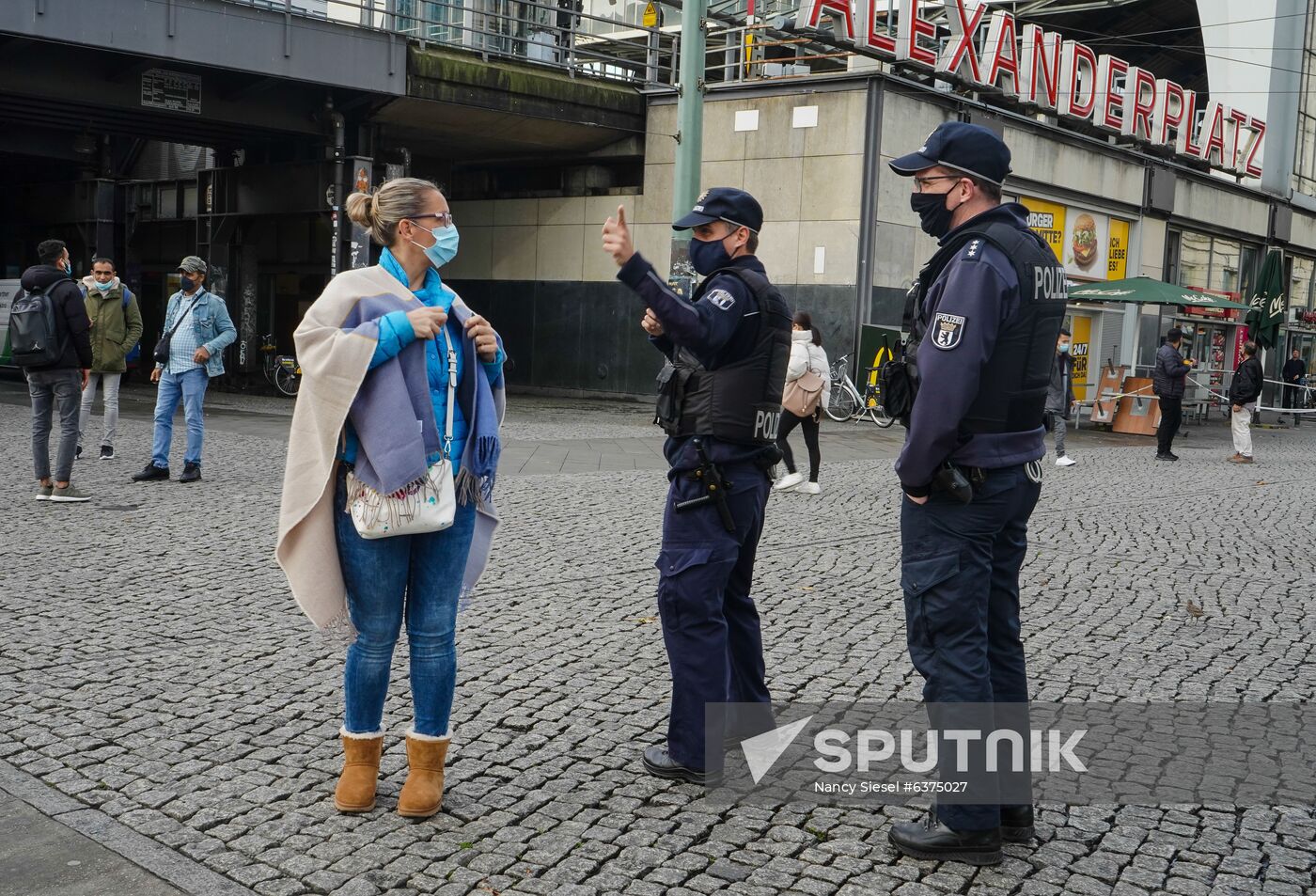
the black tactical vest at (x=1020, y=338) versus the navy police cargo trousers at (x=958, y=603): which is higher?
the black tactical vest at (x=1020, y=338)

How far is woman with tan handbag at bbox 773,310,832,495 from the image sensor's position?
1105 centimetres

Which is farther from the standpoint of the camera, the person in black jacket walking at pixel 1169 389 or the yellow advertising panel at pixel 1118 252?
the yellow advertising panel at pixel 1118 252

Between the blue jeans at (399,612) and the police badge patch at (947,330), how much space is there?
1484 millimetres

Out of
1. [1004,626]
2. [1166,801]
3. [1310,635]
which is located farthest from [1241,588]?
[1004,626]

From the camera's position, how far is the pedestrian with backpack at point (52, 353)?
30.1ft

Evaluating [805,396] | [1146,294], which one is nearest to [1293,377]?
[1146,294]

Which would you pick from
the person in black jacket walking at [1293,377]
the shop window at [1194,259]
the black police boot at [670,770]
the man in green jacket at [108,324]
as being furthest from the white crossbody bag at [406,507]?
the person in black jacket walking at [1293,377]

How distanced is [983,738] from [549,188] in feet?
73.8


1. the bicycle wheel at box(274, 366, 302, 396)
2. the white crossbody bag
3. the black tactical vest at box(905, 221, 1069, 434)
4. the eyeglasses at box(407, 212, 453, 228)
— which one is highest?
the eyeglasses at box(407, 212, 453, 228)

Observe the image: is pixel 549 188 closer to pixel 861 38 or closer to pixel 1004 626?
pixel 861 38

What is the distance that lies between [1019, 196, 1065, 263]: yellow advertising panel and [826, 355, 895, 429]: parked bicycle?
20.1 feet

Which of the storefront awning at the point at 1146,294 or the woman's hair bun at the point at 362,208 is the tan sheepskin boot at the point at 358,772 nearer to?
the woman's hair bun at the point at 362,208

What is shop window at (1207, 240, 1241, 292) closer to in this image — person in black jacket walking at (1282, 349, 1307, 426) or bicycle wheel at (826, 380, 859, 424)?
person in black jacket walking at (1282, 349, 1307, 426)

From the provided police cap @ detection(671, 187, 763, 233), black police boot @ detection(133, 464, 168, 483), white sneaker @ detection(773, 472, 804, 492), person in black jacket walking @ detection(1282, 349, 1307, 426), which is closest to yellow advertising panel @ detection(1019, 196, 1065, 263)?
person in black jacket walking @ detection(1282, 349, 1307, 426)
